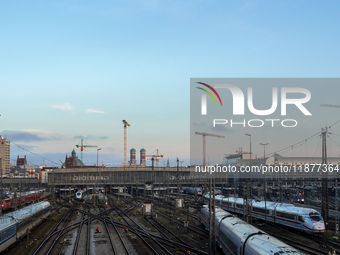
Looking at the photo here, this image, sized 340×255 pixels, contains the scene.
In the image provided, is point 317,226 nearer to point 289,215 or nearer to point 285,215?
point 289,215

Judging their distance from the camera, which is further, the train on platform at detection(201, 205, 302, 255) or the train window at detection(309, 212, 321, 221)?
the train window at detection(309, 212, 321, 221)

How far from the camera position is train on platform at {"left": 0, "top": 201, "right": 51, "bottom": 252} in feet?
111

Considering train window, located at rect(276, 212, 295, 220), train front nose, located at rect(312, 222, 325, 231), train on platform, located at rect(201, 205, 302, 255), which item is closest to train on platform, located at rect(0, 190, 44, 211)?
train on platform, located at rect(201, 205, 302, 255)

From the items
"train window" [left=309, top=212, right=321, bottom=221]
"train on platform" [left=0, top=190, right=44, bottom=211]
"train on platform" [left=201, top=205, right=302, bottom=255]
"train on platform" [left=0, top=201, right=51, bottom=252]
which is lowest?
"train on platform" [left=0, top=190, right=44, bottom=211]

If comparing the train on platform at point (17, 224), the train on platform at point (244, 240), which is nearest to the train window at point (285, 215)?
the train on platform at point (244, 240)

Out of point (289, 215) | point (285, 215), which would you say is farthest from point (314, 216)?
point (285, 215)

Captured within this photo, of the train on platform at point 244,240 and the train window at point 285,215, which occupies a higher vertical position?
the train on platform at point 244,240

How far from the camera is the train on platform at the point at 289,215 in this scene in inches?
1535

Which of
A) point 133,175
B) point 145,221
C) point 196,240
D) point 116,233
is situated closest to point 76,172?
point 133,175

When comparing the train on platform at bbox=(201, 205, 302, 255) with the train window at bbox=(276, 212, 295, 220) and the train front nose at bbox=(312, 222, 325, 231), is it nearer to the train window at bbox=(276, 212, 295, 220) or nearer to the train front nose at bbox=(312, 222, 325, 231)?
the train front nose at bbox=(312, 222, 325, 231)

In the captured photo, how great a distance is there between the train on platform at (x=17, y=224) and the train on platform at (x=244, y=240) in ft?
72.3

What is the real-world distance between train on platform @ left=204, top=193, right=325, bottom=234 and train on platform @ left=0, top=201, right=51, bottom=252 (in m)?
32.9

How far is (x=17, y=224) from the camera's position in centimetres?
3844

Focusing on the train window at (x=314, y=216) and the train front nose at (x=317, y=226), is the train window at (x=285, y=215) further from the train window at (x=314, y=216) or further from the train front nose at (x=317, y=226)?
the train front nose at (x=317, y=226)
